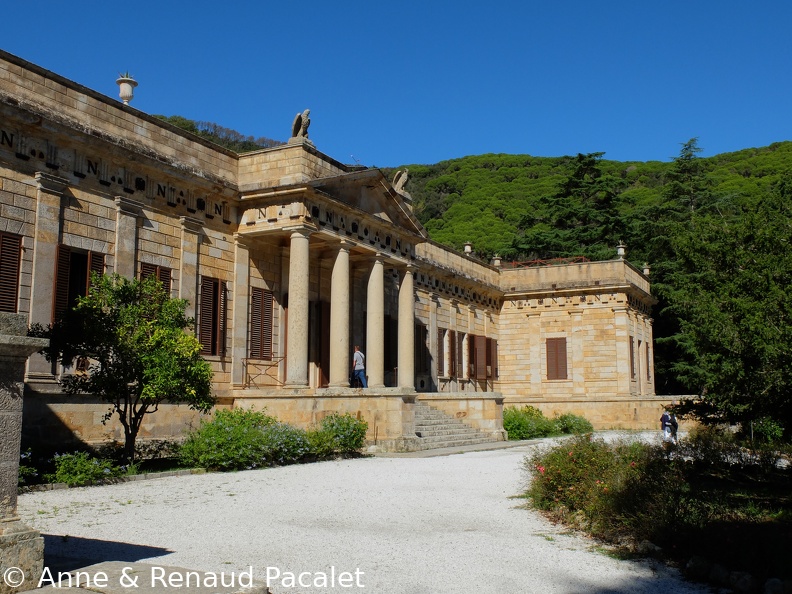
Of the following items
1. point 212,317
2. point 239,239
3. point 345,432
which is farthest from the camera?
point 239,239

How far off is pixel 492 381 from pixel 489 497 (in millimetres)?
24329

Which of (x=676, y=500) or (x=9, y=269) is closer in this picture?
(x=676, y=500)

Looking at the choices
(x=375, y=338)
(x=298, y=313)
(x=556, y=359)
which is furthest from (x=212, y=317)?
(x=556, y=359)

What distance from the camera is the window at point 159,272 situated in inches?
694

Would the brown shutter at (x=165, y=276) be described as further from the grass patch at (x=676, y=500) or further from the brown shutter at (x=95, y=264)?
the grass patch at (x=676, y=500)

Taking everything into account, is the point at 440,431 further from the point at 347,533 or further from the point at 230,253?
the point at 347,533

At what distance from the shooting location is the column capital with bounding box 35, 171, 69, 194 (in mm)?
15344

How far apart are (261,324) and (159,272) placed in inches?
148

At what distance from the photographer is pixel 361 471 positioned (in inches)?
573

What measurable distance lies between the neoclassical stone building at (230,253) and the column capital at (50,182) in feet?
0.09

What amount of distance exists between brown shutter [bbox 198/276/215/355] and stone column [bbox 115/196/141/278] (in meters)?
2.28

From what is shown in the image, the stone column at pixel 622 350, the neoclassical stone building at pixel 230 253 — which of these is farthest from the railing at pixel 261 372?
the stone column at pixel 622 350

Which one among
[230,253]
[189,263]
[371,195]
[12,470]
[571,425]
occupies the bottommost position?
[571,425]

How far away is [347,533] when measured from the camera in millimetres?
8453
